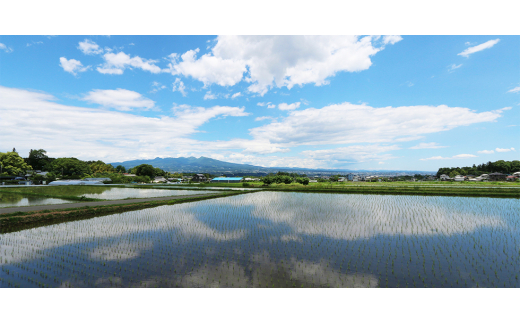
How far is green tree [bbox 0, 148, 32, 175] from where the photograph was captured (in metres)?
54.5

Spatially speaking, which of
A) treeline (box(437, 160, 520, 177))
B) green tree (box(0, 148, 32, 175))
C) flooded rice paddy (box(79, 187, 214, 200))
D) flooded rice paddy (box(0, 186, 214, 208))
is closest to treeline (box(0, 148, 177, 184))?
green tree (box(0, 148, 32, 175))

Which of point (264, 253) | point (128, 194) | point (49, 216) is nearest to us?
point (264, 253)

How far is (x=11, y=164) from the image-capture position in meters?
56.9

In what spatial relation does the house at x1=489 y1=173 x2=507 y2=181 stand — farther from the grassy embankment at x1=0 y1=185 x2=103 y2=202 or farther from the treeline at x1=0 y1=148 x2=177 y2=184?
the treeline at x1=0 y1=148 x2=177 y2=184

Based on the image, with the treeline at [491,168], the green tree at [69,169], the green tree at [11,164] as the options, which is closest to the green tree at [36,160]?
the green tree at [69,169]

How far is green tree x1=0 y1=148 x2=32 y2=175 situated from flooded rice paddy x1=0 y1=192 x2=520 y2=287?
70180 millimetres

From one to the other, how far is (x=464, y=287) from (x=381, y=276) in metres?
2.79

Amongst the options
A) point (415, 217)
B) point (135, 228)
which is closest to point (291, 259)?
point (135, 228)

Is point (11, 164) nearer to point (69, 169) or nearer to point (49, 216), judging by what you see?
point (69, 169)

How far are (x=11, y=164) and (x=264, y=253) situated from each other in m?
88.8

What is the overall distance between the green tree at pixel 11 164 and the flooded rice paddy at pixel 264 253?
230ft

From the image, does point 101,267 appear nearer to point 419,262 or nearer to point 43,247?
point 43,247

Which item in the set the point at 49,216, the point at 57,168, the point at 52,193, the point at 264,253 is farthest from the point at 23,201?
the point at 57,168

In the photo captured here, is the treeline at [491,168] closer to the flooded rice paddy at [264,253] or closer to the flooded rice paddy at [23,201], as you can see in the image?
the flooded rice paddy at [264,253]
